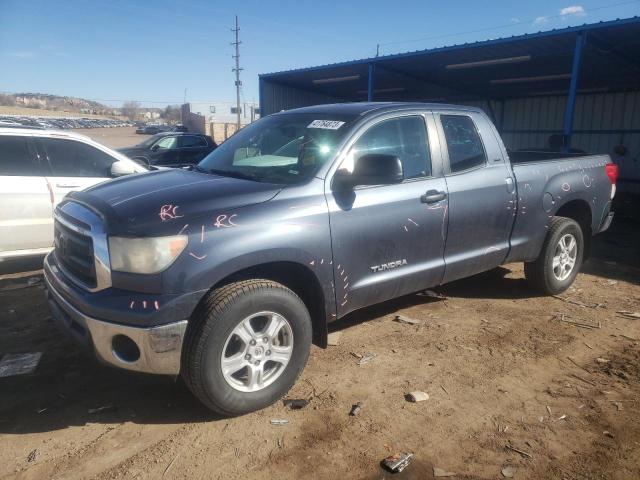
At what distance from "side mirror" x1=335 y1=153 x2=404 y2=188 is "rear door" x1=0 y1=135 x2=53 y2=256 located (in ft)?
12.7

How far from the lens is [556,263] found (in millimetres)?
5109

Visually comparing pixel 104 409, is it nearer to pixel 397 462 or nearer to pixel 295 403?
pixel 295 403

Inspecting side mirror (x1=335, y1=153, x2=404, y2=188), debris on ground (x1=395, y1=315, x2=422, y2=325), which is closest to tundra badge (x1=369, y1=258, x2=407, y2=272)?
side mirror (x1=335, y1=153, x2=404, y2=188)

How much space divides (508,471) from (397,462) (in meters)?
0.56

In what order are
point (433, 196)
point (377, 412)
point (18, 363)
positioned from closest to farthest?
point (377, 412), point (18, 363), point (433, 196)

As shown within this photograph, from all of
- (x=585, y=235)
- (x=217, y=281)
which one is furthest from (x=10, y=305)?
(x=585, y=235)

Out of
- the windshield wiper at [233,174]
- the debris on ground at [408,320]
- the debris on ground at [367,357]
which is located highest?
the windshield wiper at [233,174]

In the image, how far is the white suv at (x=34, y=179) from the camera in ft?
17.4

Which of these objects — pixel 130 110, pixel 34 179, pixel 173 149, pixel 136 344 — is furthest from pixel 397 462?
pixel 130 110

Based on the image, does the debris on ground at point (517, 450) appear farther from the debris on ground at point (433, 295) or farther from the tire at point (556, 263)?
the tire at point (556, 263)

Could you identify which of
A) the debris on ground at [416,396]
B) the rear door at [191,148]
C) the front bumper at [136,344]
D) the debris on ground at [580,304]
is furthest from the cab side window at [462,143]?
the rear door at [191,148]

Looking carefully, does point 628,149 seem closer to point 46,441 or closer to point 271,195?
point 271,195

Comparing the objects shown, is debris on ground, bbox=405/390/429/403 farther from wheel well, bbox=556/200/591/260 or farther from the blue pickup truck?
wheel well, bbox=556/200/591/260

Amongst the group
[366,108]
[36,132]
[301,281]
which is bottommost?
[301,281]
